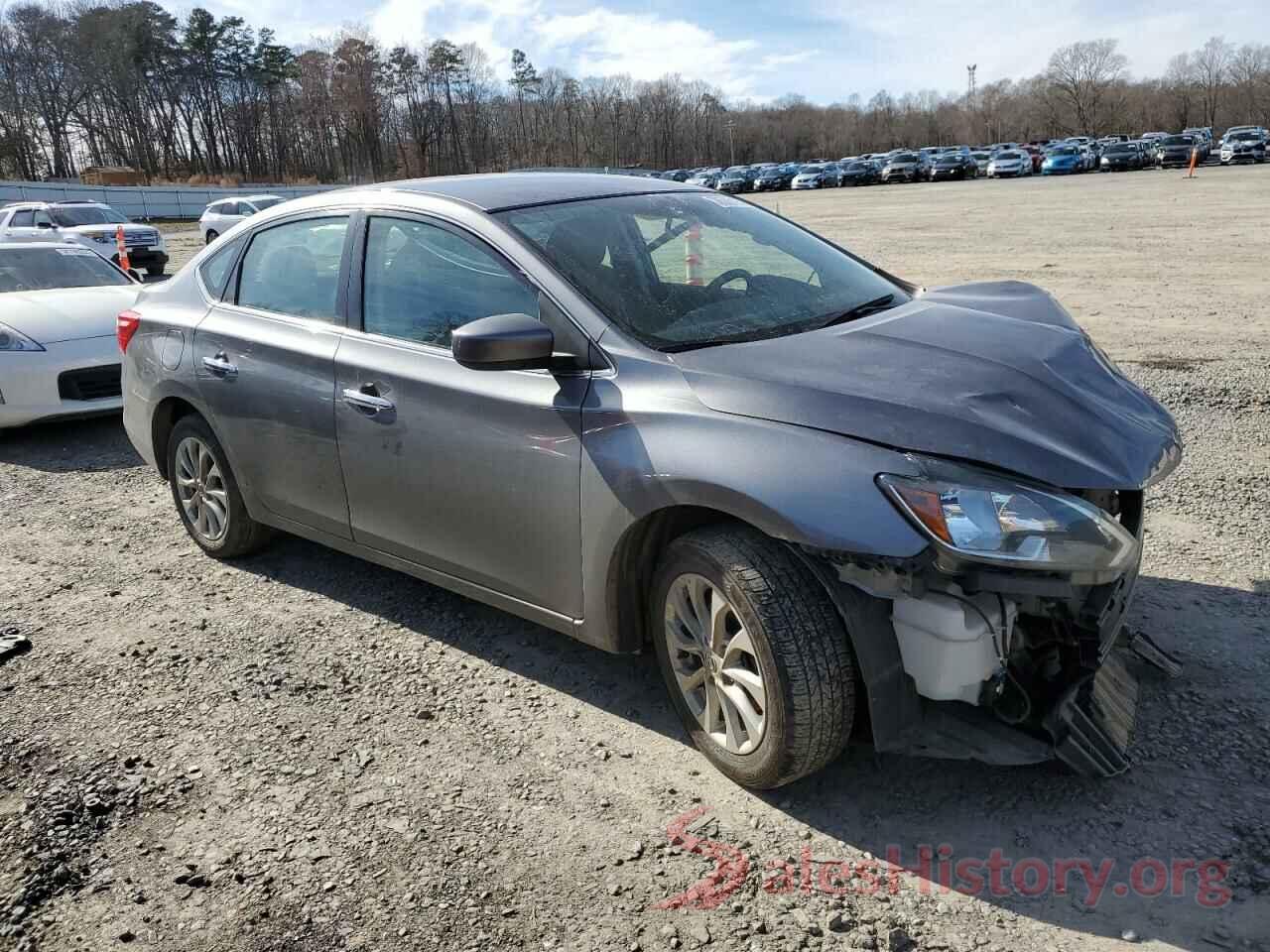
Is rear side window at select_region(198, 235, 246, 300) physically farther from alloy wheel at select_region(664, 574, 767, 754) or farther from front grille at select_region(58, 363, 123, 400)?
front grille at select_region(58, 363, 123, 400)

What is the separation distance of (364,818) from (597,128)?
440ft

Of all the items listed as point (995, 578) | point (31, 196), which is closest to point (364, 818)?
point (995, 578)

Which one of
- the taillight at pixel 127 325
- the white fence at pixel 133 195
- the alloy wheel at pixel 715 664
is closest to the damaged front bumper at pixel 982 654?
the alloy wheel at pixel 715 664

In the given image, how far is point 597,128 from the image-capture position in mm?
129250

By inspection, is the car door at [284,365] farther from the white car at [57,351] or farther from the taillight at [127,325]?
the white car at [57,351]

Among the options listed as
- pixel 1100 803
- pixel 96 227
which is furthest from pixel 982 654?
pixel 96 227

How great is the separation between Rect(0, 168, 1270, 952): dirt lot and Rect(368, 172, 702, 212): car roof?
173cm

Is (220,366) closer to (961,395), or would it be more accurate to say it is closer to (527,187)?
(527,187)

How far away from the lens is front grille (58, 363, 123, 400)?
7.59 m

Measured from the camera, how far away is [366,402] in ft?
12.4

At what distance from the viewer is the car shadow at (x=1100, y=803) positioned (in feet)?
8.20

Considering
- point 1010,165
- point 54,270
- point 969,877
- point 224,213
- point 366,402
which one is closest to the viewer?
point 969,877

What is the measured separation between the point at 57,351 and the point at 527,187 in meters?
5.32

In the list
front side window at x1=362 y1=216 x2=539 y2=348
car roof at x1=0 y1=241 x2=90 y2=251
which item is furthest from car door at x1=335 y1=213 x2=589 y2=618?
car roof at x1=0 y1=241 x2=90 y2=251
